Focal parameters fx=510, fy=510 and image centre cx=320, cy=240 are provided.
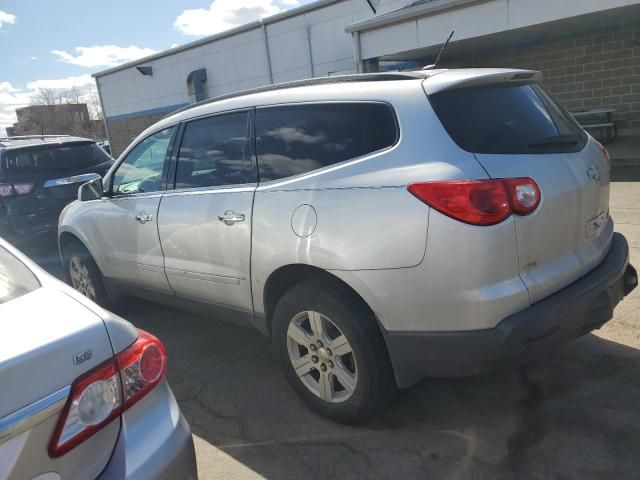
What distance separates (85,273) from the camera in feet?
15.3

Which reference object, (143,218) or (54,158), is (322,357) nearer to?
(143,218)

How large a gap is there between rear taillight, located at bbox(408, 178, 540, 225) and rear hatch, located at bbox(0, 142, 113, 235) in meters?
5.30

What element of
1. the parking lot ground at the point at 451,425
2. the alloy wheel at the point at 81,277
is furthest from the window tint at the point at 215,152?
the alloy wheel at the point at 81,277

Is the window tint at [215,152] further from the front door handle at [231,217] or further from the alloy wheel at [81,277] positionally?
the alloy wheel at [81,277]

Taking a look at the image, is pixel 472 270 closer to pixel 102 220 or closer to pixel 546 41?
pixel 102 220

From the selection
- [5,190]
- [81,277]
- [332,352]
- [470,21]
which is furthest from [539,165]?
[470,21]

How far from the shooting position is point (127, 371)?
1625 millimetres

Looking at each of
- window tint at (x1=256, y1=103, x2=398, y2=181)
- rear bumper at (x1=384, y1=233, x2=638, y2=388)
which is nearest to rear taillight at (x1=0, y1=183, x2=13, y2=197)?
window tint at (x1=256, y1=103, x2=398, y2=181)

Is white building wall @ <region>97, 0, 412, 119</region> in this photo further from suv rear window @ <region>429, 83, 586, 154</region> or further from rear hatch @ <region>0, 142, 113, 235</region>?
suv rear window @ <region>429, 83, 586, 154</region>

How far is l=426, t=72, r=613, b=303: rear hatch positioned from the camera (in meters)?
2.31

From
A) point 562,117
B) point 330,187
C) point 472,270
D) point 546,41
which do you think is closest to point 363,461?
point 472,270

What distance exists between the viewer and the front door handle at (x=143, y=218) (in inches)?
144

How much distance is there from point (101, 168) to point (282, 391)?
5564 millimetres

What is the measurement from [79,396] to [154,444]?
1.00 ft
